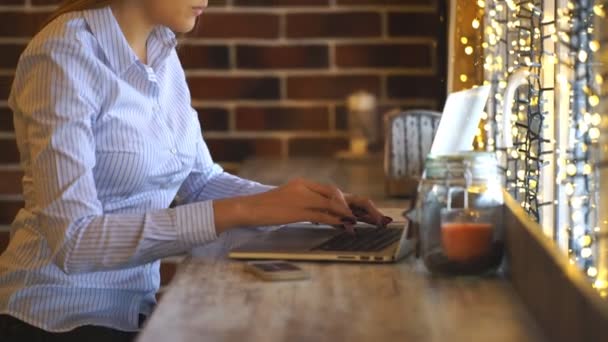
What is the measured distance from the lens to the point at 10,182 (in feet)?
11.1

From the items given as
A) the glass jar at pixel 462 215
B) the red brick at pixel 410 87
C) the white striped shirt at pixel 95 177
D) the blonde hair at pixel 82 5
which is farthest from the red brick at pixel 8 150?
the glass jar at pixel 462 215

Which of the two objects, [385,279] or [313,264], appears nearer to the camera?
[385,279]

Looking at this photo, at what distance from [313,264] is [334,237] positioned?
0.20 metres

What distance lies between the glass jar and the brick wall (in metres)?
1.81

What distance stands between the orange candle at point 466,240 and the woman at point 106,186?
27 cm

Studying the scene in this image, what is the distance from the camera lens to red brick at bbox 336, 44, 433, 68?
3307mm

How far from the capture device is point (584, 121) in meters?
1.32

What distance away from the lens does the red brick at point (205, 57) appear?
3.34 meters

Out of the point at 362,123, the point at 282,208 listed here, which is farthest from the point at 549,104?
the point at 362,123

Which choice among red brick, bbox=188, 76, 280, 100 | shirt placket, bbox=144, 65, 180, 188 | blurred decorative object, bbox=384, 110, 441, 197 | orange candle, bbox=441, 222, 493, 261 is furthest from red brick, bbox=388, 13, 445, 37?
orange candle, bbox=441, 222, 493, 261

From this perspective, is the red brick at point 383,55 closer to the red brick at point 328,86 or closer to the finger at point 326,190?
the red brick at point 328,86

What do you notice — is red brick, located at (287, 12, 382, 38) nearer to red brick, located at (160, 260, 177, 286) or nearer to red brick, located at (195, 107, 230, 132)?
red brick, located at (195, 107, 230, 132)

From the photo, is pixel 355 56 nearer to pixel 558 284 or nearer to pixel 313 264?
pixel 313 264

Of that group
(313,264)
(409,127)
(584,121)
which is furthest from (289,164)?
(584,121)
